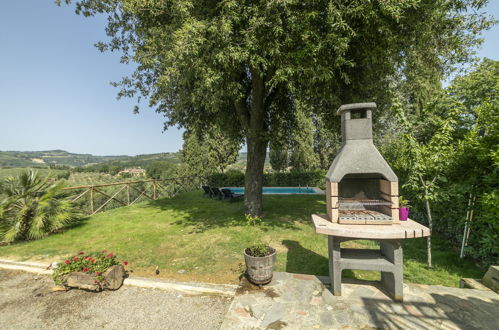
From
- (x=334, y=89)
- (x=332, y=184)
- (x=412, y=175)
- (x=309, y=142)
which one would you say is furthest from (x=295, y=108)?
(x=309, y=142)

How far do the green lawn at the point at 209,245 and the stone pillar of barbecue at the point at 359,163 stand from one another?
5.51ft

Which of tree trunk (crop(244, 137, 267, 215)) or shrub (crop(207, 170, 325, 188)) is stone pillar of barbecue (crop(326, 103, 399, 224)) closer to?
tree trunk (crop(244, 137, 267, 215))

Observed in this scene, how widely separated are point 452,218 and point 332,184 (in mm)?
3852

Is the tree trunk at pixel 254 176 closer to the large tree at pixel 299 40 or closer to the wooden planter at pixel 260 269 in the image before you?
the large tree at pixel 299 40

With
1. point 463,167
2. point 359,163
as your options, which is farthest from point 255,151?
point 463,167

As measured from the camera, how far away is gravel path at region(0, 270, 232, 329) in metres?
3.10

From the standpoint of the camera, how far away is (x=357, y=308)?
9.81 feet

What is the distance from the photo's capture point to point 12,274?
4.73 m

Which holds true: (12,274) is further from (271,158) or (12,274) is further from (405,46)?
(271,158)

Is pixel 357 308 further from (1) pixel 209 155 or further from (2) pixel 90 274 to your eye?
(1) pixel 209 155

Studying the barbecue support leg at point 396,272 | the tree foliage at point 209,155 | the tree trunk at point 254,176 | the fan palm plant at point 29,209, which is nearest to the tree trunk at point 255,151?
the tree trunk at point 254,176

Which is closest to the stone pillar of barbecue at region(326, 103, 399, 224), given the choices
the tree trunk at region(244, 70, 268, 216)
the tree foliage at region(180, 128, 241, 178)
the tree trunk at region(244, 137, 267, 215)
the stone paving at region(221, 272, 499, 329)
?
the stone paving at region(221, 272, 499, 329)

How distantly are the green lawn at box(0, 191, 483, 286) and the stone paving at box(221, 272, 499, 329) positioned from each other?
2.63ft

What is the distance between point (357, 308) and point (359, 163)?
85.7 inches
